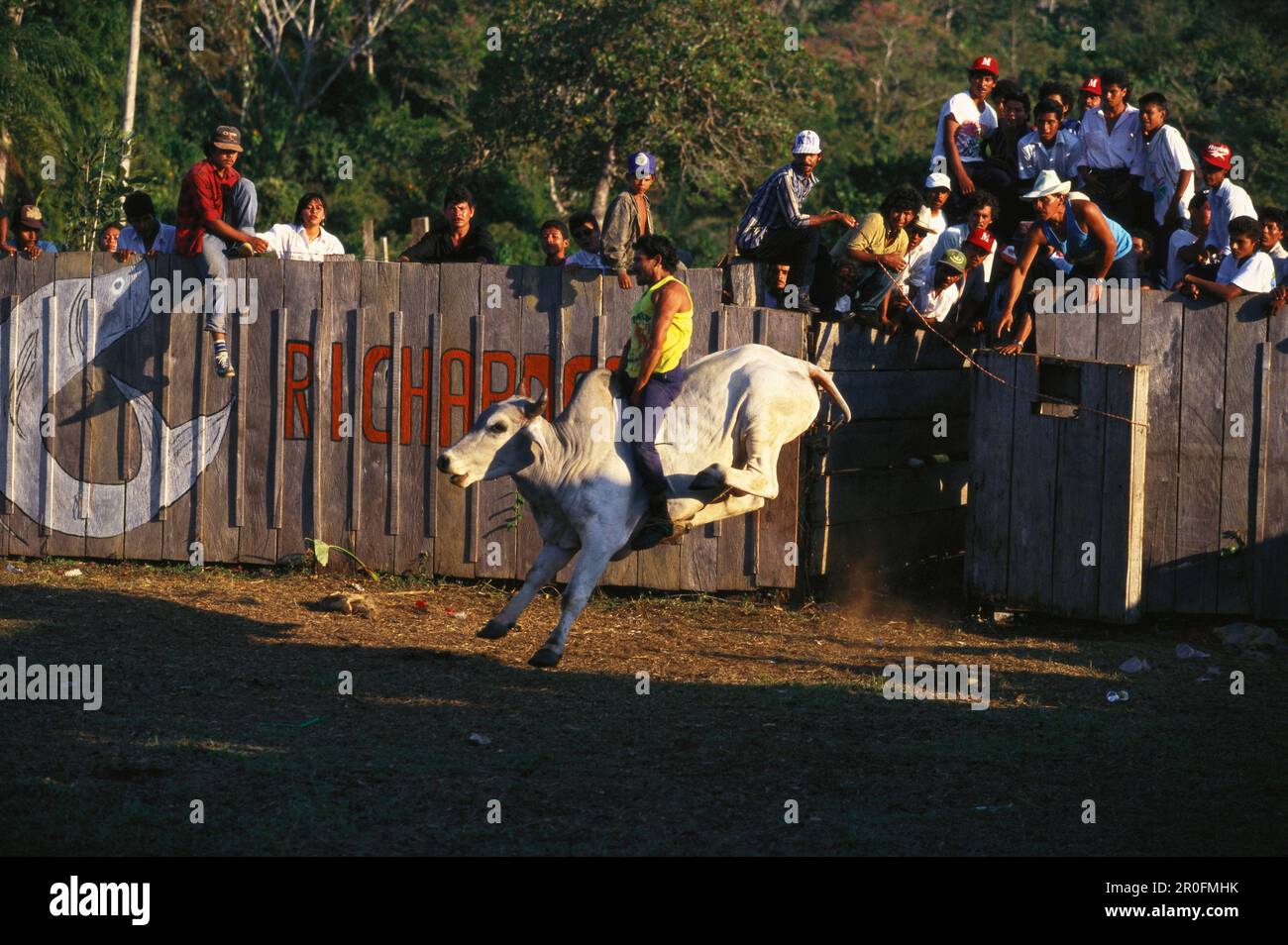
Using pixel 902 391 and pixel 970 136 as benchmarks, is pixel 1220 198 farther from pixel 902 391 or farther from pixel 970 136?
pixel 902 391

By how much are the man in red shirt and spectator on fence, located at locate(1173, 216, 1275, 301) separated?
723 centimetres

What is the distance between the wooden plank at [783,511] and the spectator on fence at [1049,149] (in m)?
3.10

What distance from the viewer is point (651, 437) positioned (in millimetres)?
10219

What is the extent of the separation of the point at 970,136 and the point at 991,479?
12.6 feet

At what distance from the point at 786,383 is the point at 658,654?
6.58 feet

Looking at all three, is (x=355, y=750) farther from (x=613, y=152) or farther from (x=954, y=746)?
(x=613, y=152)

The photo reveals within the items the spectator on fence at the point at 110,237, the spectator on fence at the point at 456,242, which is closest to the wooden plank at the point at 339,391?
the spectator on fence at the point at 456,242

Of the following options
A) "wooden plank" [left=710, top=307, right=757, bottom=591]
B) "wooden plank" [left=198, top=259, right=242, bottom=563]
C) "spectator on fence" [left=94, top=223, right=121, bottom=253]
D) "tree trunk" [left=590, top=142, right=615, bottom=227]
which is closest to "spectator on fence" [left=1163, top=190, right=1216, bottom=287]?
"wooden plank" [left=710, top=307, right=757, bottom=591]

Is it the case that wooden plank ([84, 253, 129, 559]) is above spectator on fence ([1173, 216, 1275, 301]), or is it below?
below

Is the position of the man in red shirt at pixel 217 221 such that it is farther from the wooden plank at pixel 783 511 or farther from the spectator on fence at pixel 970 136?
the spectator on fence at pixel 970 136

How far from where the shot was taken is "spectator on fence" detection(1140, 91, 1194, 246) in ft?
43.0

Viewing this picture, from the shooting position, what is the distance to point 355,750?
8117 millimetres

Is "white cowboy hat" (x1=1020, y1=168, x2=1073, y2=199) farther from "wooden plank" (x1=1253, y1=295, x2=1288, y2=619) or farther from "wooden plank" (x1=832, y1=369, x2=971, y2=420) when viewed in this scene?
"wooden plank" (x1=1253, y1=295, x2=1288, y2=619)

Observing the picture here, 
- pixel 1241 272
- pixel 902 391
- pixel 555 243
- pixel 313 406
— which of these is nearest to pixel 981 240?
pixel 902 391
